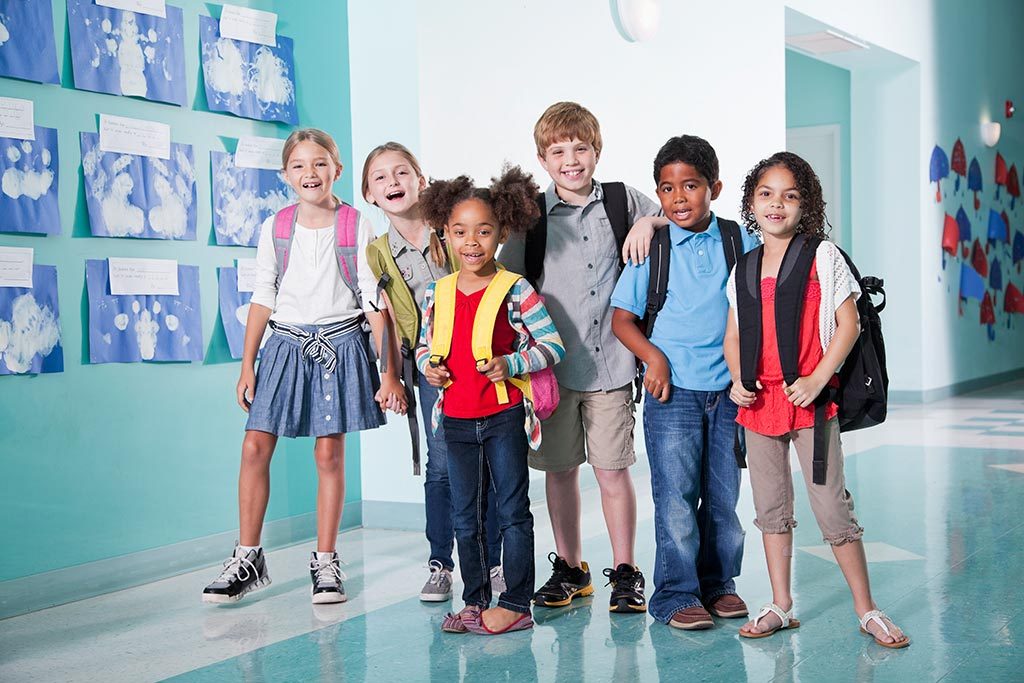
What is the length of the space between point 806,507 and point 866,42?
403 centimetres

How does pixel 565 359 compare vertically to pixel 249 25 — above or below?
below

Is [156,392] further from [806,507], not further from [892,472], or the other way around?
[892,472]

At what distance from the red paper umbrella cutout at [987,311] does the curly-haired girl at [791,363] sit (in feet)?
22.2

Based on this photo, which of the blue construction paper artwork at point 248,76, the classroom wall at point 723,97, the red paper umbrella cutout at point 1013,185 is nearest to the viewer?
the blue construction paper artwork at point 248,76

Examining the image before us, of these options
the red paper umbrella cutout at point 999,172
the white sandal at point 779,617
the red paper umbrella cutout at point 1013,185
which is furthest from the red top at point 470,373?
the red paper umbrella cutout at point 1013,185

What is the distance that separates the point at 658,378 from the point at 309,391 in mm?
941

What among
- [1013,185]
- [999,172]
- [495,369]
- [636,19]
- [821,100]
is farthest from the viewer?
[1013,185]

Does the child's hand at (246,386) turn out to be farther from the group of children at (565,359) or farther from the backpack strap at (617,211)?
the backpack strap at (617,211)

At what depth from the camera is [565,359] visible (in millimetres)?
2762

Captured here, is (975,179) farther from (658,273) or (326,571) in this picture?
(326,571)

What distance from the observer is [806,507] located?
156 inches

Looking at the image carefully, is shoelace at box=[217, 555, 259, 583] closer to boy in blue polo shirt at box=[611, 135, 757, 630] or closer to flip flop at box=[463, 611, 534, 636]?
flip flop at box=[463, 611, 534, 636]

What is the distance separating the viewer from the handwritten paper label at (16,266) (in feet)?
9.46

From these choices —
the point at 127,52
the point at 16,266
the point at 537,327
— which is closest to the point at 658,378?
the point at 537,327
